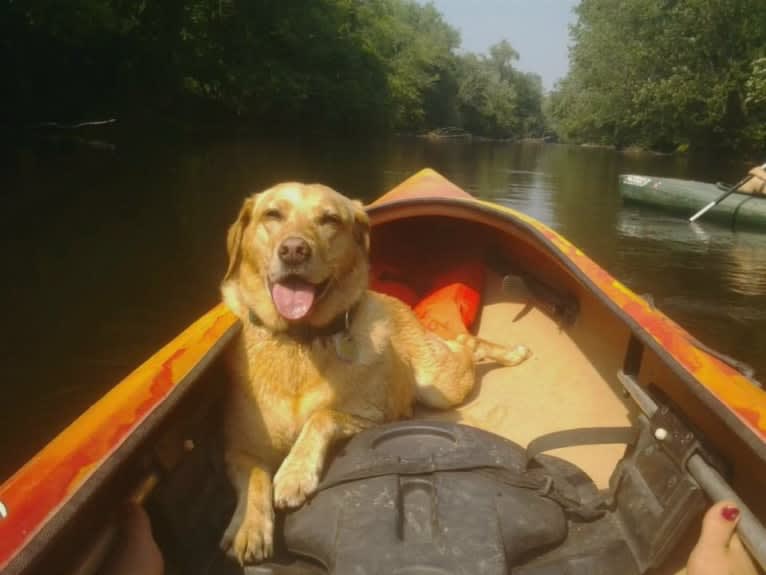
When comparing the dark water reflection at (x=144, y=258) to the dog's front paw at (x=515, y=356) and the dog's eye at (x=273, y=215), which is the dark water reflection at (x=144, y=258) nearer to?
the dog's eye at (x=273, y=215)

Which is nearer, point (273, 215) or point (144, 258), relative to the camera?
point (273, 215)

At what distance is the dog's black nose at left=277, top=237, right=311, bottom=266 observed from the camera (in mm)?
2766

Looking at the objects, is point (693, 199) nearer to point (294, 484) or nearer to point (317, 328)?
point (317, 328)

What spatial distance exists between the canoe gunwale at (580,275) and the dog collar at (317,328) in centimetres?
130

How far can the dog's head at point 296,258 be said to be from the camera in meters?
2.87

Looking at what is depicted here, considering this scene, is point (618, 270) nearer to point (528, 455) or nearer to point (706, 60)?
point (528, 455)

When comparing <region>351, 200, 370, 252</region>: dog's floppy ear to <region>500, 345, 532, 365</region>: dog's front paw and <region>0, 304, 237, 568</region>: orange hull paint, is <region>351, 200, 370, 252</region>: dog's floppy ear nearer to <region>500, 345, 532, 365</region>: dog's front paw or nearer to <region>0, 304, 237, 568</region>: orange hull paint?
<region>0, 304, 237, 568</region>: orange hull paint

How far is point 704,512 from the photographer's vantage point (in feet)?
7.36

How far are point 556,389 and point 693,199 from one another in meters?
11.5

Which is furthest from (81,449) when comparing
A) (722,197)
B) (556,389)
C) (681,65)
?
(681,65)

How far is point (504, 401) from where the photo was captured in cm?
420

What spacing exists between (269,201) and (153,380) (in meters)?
1.12

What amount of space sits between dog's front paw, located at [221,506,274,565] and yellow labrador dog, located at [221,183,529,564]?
0.01 metres

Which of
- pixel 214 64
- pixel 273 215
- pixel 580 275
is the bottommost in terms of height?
pixel 580 275
